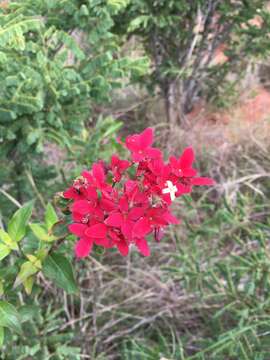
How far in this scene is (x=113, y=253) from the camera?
2254 mm

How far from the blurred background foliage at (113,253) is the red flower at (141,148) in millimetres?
220

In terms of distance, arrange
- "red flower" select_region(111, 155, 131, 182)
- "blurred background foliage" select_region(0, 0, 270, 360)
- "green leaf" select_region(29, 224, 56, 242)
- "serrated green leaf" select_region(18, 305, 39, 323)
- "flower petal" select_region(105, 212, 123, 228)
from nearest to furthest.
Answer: "flower petal" select_region(105, 212, 123, 228), "red flower" select_region(111, 155, 131, 182), "green leaf" select_region(29, 224, 56, 242), "serrated green leaf" select_region(18, 305, 39, 323), "blurred background foliage" select_region(0, 0, 270, 360)

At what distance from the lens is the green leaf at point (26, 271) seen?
3.79 ft

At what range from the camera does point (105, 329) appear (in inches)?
79.5

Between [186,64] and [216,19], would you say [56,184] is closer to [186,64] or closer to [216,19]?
[186,64]

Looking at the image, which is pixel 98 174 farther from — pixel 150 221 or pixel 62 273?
pixel 62 273

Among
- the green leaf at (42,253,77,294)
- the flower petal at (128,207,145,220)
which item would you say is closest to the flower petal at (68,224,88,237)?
the flower petal at (128,207,145,220)

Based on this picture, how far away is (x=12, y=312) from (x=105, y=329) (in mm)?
923

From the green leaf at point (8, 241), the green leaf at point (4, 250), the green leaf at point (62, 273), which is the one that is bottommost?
the green leaf at point (62, 273)

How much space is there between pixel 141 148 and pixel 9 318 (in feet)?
1.78

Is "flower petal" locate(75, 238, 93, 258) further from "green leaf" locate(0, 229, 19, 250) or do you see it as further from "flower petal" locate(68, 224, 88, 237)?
"green leaf" locate(0, 229, 19, 250)

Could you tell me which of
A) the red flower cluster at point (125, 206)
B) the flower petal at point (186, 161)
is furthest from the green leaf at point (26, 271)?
the flower petal at point (186, 161)

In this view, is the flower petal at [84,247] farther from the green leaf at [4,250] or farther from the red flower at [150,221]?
the green leaf at [4,250]

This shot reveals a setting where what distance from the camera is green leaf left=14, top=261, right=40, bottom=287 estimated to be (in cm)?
116
